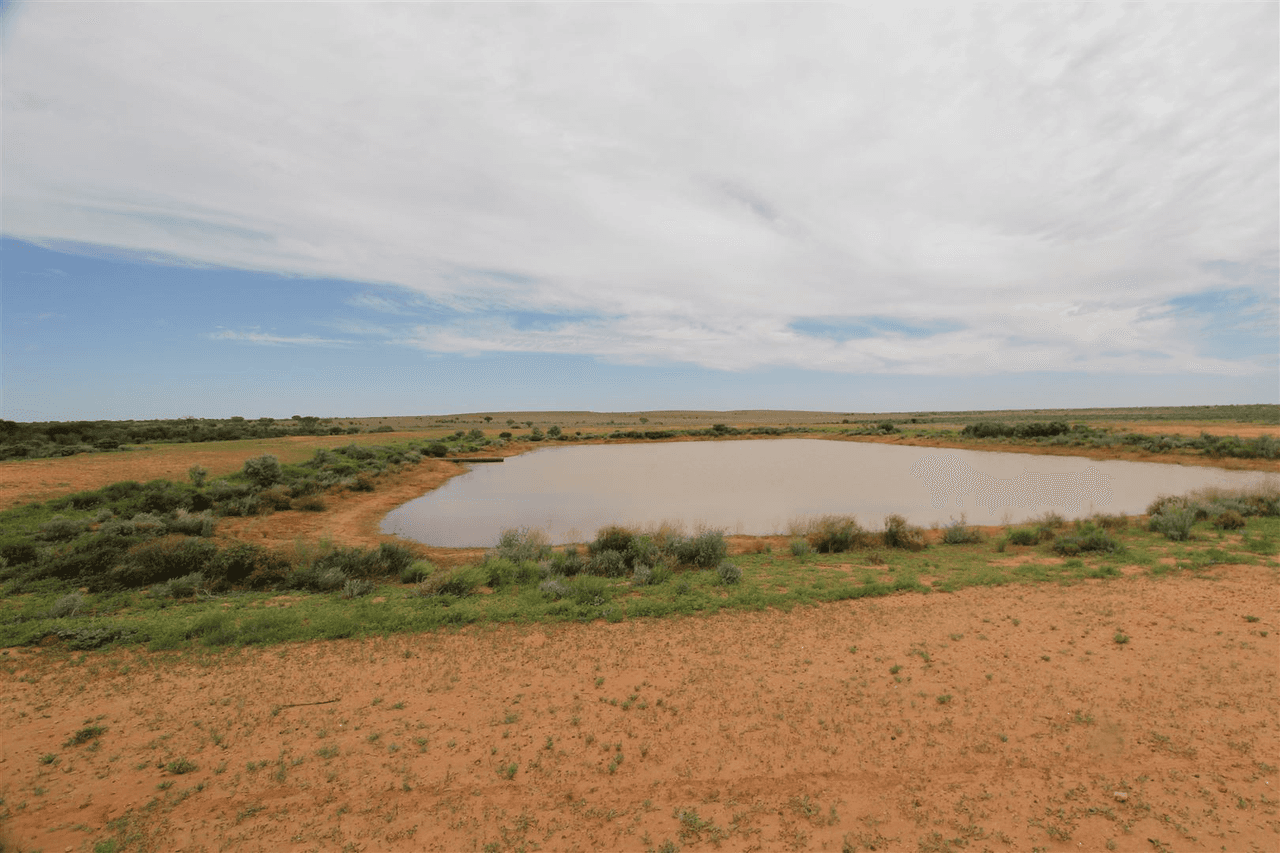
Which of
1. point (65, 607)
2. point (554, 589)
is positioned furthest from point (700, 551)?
point (65, 607)

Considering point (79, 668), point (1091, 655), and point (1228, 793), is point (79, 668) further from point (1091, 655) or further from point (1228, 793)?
point (1091, 655)

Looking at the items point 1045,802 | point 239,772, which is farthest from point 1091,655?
point 239,772

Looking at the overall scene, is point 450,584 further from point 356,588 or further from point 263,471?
point 263,471

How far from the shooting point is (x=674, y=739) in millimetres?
5027

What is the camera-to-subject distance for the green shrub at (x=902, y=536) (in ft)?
40.1

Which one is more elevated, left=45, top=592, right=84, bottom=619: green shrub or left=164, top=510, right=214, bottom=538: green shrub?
left=164, top=510, right=214, bottom=538: green shrub

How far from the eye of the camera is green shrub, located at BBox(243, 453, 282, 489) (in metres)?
18.5

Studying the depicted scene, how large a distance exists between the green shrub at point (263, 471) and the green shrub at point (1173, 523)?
83.7ft

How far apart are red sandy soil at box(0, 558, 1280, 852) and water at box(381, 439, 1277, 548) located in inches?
276

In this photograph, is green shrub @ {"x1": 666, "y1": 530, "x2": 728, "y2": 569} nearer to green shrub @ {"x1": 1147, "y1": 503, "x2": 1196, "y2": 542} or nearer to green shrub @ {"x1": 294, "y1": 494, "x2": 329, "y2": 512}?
green shrub @ {"x1": 1147, "y1": 503, "x2": 1196, "y2": 542}

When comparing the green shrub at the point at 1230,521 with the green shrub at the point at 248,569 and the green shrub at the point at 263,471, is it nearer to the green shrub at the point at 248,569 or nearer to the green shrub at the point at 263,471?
the green shrub at the point at 248,569

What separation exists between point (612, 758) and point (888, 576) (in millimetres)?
7084

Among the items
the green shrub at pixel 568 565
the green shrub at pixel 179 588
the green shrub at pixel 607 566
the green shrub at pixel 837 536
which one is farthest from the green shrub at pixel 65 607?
the green shrub at pixel 837 536

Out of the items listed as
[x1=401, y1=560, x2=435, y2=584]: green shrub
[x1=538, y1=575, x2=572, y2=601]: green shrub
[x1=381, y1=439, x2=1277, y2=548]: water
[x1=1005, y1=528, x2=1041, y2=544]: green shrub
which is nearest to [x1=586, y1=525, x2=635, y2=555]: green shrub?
[x1=538, y1=575, x2=572, y2=601]: green shrub
